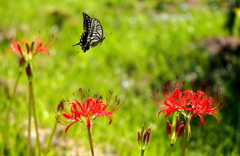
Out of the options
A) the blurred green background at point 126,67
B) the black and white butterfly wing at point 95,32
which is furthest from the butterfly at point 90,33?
the blurred green background at point 126,67

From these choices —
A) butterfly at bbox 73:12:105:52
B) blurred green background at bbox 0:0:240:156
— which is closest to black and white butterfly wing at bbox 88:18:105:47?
butterfly at bbox 73:12:105:52

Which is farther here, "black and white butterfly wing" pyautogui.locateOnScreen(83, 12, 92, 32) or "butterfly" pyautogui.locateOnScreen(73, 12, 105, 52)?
"black and white butterfly wing" pyautogui.locateOnScreen(83, 12, 92, 32)

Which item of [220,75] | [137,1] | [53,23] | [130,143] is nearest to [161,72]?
[220,75]

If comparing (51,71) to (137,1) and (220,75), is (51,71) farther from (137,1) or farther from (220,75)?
(137,1)

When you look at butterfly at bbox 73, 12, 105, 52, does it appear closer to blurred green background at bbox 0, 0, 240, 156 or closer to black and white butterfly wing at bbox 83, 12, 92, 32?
black and white butterfly wing at bbox 83, 12, 92, 32

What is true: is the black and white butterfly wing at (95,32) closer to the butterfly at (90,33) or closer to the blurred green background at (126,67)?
the butterfly at (90,33)
